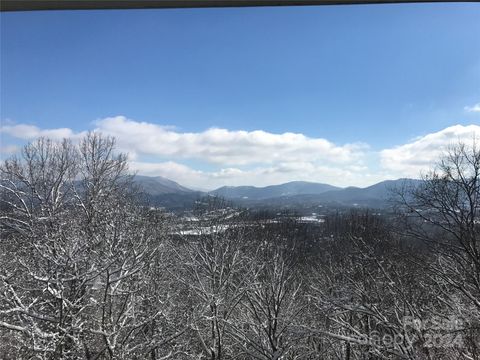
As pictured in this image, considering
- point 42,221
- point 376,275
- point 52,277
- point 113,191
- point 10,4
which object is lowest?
point 376,275

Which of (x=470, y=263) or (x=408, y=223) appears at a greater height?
(x=408, y=223)

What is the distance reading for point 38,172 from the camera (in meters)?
11.3

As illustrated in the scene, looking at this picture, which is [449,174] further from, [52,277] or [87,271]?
[52,277]

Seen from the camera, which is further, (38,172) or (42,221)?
(38,172)

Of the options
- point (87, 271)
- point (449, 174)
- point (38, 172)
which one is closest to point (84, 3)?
point (87, 271)

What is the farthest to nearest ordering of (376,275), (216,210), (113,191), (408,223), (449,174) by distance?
1. (216,210)
2. (376,275)
3. (113,191)
4. (408,223)
5. (449,174)

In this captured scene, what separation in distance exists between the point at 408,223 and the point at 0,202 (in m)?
12.8

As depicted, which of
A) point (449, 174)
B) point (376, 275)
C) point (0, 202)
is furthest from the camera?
point (376, 275)

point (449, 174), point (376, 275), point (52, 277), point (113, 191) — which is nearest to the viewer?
point (52, 277)

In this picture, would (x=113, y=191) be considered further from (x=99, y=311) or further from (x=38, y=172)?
(x=99, y=311)

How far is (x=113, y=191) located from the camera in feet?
41.1

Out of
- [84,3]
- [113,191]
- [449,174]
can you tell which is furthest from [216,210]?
[84,3]

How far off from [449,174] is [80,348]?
Answer: 10.6 metres

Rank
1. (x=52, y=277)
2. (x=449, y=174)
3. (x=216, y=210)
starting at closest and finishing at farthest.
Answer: (x=52, y=277)
(x=449, y=174)
(x=216, y=210)
